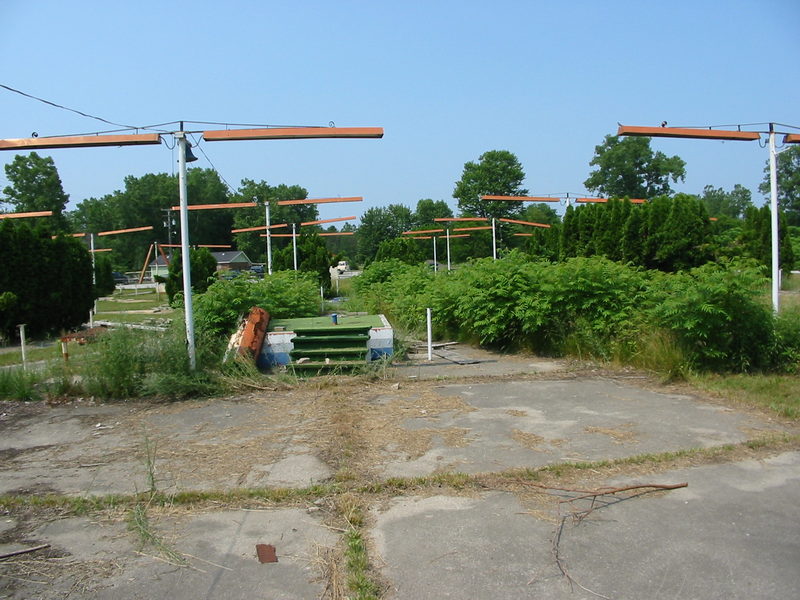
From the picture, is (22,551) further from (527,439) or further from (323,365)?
(323,365)

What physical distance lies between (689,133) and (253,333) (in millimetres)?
8034

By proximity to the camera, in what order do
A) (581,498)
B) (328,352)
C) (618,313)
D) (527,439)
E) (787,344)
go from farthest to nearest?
(618,313), (328,352), (787,344), (527,439), (581,498)

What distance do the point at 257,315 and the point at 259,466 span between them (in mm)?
5612

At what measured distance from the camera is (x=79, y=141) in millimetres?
10094

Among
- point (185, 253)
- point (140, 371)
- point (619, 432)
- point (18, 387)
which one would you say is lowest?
point (619, 432)

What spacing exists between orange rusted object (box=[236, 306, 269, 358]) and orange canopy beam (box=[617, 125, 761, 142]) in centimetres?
681

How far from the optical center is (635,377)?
1017 cm

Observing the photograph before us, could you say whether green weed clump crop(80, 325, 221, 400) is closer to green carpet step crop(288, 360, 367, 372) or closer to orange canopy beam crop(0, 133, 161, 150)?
green carpet step crop(288, 360, 367, 372)

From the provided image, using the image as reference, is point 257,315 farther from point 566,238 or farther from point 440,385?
point 566,238

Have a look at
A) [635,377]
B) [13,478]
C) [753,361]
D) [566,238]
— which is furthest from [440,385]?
[566,238]

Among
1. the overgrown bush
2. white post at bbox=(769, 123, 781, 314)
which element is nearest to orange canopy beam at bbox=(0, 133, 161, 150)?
the overgrown bush

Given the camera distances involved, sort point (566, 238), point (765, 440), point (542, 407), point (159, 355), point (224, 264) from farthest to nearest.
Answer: point (224, 264), point (566, 238), point (159, 355), point (542, 407), point (765, 440)

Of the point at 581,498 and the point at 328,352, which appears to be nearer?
the point at 581,498

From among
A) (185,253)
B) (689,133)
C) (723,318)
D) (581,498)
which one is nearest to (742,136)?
(689,133)
